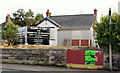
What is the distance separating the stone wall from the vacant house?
1449 cm

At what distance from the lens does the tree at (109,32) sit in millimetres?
12680

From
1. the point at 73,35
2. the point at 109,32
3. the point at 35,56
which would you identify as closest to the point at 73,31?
the point at 73,35

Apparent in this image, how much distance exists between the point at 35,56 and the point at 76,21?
22.6 meters

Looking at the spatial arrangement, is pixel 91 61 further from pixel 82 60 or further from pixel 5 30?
pixel 5 30

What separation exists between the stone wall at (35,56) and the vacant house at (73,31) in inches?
570

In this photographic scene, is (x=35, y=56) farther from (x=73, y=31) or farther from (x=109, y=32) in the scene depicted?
(x=73, y=31)

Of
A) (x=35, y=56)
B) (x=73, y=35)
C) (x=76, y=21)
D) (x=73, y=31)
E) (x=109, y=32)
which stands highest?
(x=76, y=21)

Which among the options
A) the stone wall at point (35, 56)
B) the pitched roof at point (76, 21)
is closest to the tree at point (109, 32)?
the stone wall at point (35, 56)

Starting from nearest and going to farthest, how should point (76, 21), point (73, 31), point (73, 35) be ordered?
point (73, 35)
point (73, 31)
point (76, 21)

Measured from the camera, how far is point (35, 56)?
15320 mm

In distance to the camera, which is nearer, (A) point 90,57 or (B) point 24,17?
(A) point 90,57

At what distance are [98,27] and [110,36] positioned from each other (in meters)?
1.31

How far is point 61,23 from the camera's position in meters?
37.0

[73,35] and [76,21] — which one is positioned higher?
[76,21]
